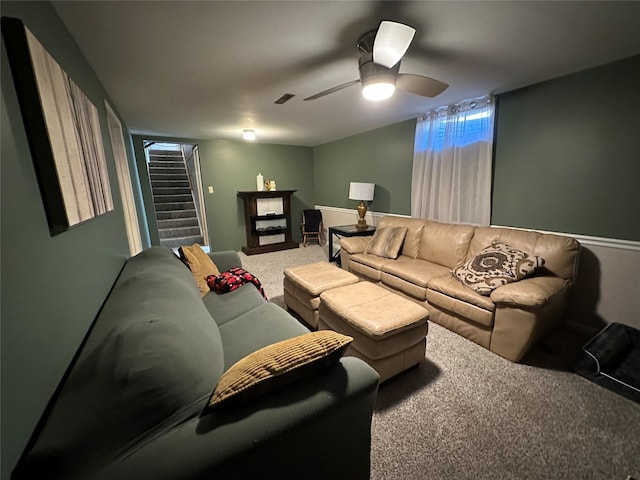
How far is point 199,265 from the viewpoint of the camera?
2.21 meters

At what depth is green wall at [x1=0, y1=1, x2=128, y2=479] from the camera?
1.93 ft

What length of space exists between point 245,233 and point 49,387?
4.67 metres

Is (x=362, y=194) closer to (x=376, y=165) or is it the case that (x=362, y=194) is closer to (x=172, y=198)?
(x=376, y=165)

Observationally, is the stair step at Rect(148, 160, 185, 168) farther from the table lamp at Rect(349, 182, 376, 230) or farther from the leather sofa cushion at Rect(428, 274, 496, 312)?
the leather sofa cushion at Rect(428, 274, 496, 312)

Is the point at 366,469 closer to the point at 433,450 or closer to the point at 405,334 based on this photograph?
the point at 433,450

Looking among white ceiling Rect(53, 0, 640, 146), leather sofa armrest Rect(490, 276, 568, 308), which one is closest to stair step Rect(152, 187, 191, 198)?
white ceiling Rect(53, 0, 640, 146)

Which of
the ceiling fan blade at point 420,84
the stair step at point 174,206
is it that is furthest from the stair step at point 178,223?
the ceiling fan blade at point 420,84

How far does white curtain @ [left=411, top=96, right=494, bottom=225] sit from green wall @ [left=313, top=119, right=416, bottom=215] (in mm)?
303

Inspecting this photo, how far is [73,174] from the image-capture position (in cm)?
103

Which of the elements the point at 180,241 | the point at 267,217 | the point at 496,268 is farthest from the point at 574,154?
the point at 180,241

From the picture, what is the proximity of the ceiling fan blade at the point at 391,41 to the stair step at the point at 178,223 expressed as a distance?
18.5 feet

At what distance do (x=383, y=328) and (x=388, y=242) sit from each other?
1808 mm

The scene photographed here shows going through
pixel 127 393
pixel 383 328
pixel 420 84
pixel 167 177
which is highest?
pixel 420 84

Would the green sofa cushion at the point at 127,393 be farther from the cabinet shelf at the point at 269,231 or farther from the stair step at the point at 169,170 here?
the stair step at the point at 169,170
